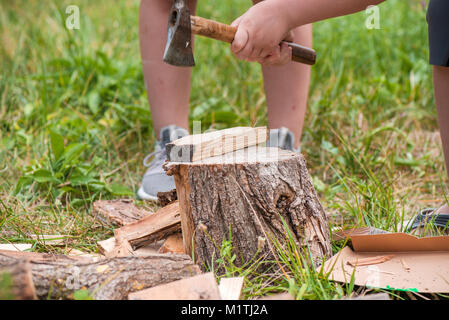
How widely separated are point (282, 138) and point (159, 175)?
0.63 metres

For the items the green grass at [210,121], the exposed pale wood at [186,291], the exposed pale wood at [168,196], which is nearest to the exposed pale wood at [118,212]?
the green grass at [210,121]

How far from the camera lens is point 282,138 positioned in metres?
2.19

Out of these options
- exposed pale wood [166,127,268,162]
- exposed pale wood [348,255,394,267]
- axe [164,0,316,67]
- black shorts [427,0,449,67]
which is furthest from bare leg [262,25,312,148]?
exposed pale wood [348,255,394,267]

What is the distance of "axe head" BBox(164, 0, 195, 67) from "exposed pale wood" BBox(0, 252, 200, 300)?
705mm

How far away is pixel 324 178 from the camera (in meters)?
2.48

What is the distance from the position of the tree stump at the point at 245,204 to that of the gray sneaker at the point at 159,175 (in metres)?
0.60

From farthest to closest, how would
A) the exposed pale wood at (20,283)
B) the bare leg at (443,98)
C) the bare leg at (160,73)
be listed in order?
the bare leg at (160,73)
the bare leg at (443,98)
the exposed pale wood at (20,283)

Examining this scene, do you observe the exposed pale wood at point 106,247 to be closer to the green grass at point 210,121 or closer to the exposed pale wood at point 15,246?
the green grass at point 210,121

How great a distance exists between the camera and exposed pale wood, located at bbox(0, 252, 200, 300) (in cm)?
123

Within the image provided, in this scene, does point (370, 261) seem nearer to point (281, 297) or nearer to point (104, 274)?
point (281, 297)

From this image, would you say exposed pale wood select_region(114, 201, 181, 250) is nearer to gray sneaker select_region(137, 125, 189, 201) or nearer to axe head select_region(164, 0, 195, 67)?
gray sneaker select_region(137, 125, 189, 201)

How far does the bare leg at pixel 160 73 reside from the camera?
6.93 feet
